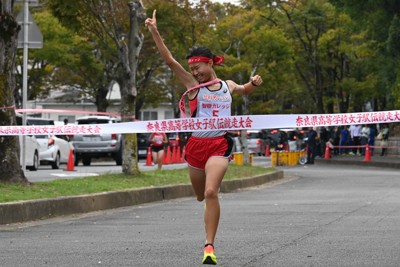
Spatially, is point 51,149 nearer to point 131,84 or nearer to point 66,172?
point 66,172

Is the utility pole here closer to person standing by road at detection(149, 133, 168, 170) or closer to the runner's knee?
person standing by road at detection(149, 133, 168, 170)

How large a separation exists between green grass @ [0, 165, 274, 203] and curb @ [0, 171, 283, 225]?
9.2 inches

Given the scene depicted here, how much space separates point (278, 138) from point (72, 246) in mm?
51593

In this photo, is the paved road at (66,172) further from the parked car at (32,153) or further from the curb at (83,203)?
the curb at (83,203)

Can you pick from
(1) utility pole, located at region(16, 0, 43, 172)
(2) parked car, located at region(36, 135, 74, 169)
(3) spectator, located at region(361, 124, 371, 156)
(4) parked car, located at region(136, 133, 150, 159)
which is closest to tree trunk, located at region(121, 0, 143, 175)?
(1) utility pole, located at region(16, 0, 43, 172)

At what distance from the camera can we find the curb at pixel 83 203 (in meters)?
13.3

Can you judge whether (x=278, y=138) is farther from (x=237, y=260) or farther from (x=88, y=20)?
(x=237, y=260)

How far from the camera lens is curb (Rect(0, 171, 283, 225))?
13.3m

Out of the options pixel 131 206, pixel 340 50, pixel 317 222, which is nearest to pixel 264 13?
pixel 340 50

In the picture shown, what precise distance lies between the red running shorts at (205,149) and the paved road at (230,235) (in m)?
0.85

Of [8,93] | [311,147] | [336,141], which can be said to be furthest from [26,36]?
[336,141]

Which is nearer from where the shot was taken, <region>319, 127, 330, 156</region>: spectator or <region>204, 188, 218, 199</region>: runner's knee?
<region>204, 188, 218, 199</region>: runner's knee

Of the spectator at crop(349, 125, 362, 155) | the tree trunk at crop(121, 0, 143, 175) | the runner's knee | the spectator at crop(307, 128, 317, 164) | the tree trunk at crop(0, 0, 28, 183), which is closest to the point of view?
the runner's knee

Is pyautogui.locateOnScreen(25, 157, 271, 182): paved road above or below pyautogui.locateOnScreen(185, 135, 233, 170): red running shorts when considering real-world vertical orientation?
below
